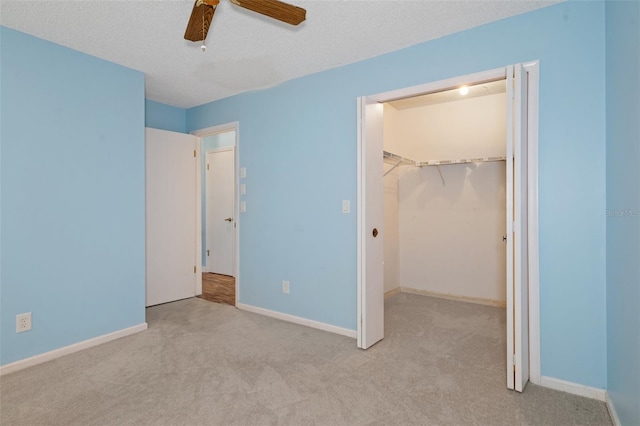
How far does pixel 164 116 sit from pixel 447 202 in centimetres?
369

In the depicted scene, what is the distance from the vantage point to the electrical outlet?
7.86 ft

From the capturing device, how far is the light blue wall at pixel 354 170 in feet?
6.63

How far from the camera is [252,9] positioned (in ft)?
5.47

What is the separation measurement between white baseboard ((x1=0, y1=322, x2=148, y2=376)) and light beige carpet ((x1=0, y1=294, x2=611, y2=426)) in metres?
0.07

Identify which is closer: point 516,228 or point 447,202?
point 516,228

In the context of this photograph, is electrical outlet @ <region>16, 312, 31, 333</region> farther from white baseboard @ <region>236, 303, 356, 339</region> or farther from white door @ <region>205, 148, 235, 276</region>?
white door @ <region>205, 148, 235, 276</region>

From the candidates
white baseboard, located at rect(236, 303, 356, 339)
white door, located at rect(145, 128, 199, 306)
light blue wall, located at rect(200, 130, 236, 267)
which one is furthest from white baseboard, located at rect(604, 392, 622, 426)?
light blue wall, located at rect(200, 130, 236, 267)

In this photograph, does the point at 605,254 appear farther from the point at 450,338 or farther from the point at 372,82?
the point at 372,82

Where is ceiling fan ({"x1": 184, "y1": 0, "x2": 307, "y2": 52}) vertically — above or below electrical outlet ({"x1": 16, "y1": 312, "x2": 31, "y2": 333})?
above

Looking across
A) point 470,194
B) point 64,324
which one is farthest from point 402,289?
point 64,324

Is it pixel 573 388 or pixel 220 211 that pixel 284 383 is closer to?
pixel 573 388

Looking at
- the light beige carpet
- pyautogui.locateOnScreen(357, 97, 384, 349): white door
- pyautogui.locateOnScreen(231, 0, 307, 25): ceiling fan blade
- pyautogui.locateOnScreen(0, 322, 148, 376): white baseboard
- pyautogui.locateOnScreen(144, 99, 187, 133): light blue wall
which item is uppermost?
pyautogui.locateOnScreen(144, 99, 187, 133): light blue wall

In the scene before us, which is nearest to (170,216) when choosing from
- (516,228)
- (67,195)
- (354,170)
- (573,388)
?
(67,195)

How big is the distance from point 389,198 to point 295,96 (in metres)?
1.81
